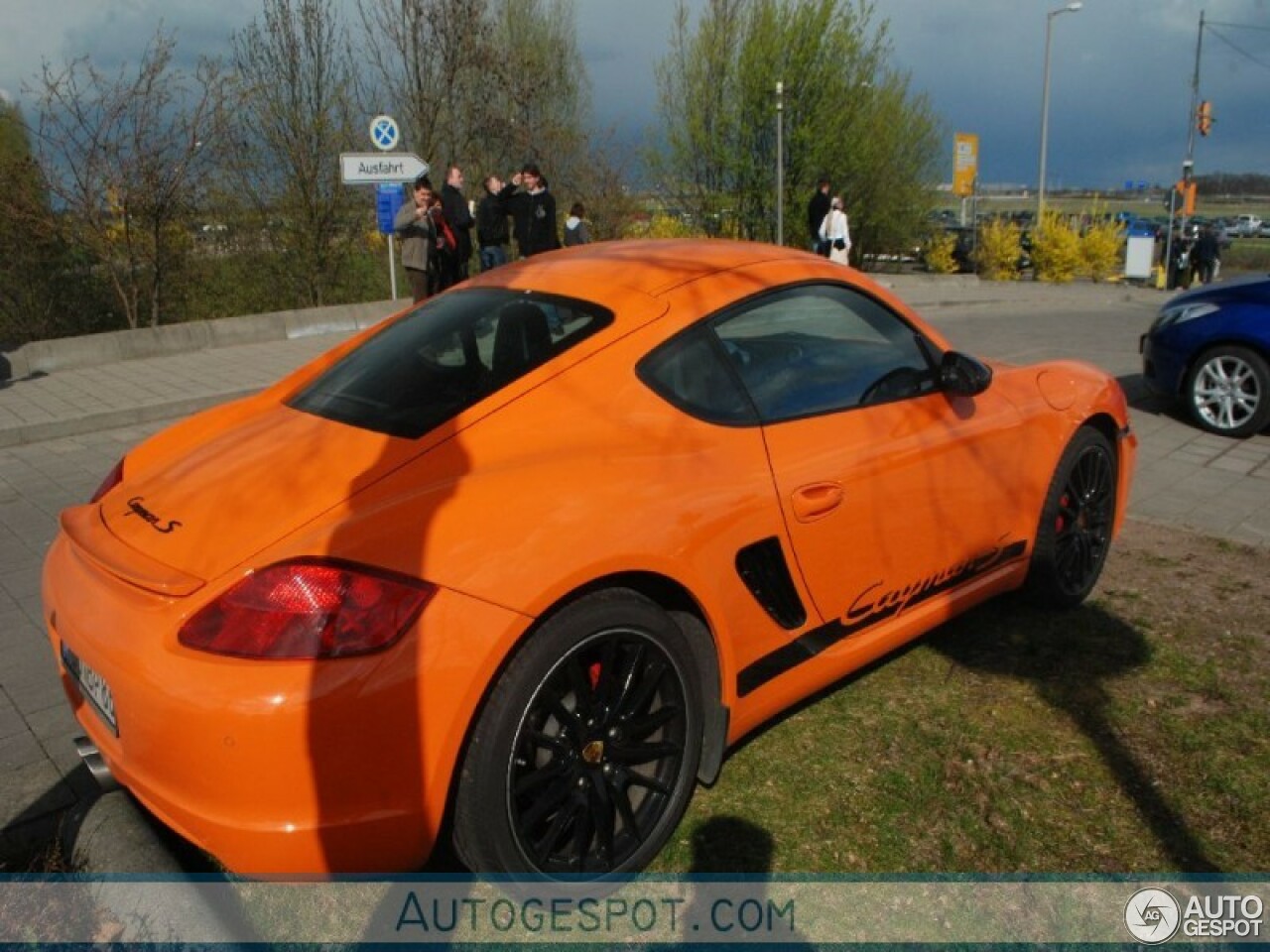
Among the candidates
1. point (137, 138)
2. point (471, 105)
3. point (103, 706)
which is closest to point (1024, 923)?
point (103, 706)

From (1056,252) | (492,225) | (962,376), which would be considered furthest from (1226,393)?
(1056,252)

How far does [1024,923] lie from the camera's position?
2500 millimetres

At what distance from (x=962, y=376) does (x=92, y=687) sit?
9.04 feet

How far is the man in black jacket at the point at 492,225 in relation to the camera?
14.0m

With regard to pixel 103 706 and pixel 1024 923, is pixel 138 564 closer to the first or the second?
pixel 103 706

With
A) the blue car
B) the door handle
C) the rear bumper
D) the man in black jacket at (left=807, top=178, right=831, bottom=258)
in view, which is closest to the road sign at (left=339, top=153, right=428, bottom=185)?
the man in black jacket at (left=807, top=178, right=831, bottom=258)

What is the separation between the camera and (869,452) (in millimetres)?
3123

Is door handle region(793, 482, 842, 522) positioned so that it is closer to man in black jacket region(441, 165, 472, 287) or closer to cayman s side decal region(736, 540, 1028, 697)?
cayman s side decal region(736, 540, 1028, 697)

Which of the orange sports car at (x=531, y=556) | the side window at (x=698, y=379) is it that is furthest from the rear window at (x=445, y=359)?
the side window at (x=698, y=379)

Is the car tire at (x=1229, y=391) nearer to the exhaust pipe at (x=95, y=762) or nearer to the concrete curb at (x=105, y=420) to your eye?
the exhaust pipe at (x=95, y=762)

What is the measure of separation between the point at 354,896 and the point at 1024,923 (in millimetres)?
1675

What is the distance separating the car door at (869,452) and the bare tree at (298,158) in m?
12.6

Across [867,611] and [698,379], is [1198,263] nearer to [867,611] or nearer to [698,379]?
[867,611]

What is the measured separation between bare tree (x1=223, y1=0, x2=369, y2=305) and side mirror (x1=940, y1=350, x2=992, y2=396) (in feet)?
42.0
